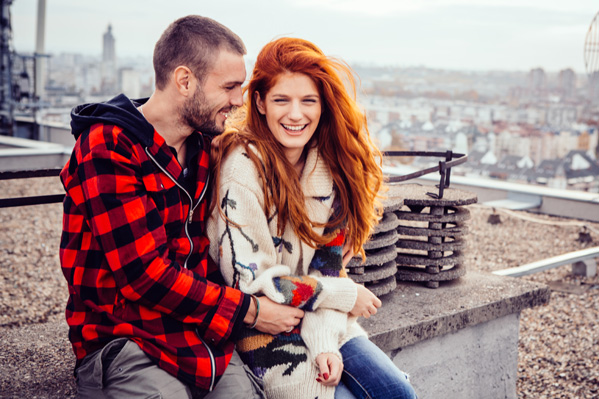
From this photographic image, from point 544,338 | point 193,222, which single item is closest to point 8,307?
point 193,222

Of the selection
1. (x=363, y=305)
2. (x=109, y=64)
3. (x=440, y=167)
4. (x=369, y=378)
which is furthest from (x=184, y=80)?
(x=109, y=64)

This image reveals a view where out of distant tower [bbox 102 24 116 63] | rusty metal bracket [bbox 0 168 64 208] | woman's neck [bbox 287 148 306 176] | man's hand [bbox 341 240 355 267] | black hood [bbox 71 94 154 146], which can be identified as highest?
distant tower [bbox 102 24 116 63]

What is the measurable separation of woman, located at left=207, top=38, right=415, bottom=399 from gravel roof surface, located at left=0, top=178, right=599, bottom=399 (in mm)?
758

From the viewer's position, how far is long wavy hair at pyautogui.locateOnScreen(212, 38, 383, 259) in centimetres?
202

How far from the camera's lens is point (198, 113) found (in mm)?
1827

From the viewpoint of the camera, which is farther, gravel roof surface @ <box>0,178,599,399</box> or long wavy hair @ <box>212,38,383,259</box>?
gravel roof surface @ <box>0,178,599,399</box>

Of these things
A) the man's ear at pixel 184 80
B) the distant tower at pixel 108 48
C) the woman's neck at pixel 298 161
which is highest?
the distant tower at pixel 108 48

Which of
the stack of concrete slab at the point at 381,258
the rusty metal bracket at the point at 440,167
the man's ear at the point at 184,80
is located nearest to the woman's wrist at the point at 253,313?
the man's ear at the point at 184,80

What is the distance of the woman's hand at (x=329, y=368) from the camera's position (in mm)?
1910

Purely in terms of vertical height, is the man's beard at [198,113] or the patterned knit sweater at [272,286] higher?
the man's beard at [198,113]

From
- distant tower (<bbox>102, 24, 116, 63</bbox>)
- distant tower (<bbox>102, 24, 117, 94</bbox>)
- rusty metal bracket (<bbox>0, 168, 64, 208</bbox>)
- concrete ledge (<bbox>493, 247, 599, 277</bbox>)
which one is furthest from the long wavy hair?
distant tower (<bbox>102, 24, 116, 63</bbox>)

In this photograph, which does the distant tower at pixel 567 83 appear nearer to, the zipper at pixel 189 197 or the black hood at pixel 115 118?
the zipper at pixel 189 197

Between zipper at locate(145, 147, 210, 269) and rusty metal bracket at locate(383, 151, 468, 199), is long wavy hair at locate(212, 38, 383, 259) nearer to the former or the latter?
zipper at locate(145, 147, 210, 269)

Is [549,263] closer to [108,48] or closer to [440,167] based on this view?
[440,167]
